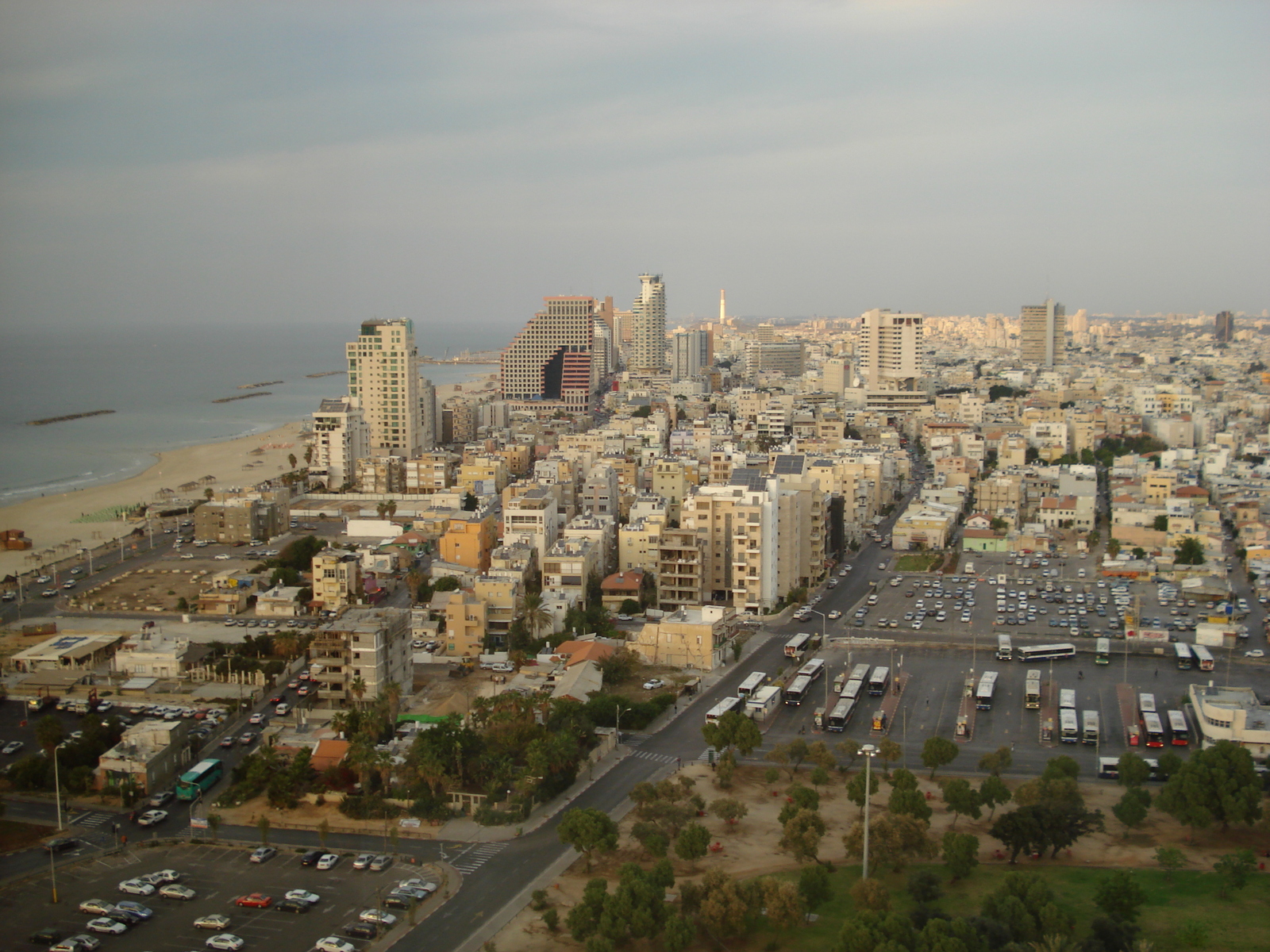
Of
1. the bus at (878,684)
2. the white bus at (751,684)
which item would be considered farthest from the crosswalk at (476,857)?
the bus at (878,684)

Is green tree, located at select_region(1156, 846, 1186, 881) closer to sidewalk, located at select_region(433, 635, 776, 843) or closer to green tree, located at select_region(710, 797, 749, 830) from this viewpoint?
green tree, located at select_region(710, 797, 749, 830)

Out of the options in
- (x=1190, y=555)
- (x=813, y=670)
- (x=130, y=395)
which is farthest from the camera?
(x=130, y=395)

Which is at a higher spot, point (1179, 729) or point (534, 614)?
point (534, 614)

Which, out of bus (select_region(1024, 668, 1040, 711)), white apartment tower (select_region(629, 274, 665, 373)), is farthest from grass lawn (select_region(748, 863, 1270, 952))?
white apartment tower (select_region(629, 274, 665, 373))

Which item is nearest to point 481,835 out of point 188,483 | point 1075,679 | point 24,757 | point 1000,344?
point 24,757

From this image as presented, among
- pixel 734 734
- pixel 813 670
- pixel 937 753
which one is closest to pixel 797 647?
pixel 813 670

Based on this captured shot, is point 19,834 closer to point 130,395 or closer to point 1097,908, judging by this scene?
point 1097,908
